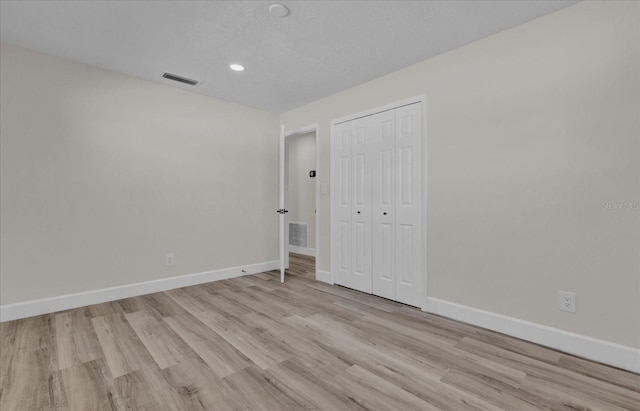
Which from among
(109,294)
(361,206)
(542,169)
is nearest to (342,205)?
(361,206)

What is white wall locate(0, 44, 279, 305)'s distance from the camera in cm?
273

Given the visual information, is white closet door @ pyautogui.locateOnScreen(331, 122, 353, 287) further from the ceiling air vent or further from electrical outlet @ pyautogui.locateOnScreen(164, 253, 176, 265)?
electrical outlet @ pyautogui.locateOnScreen(164, 253, 176, 265)

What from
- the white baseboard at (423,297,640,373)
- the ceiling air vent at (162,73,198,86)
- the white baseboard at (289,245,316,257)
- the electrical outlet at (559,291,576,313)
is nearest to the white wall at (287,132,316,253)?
the white baseboard at (289,245,316,257)

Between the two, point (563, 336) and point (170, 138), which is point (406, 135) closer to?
point (563, 336)

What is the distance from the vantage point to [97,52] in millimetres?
2795

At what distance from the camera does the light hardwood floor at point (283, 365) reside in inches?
63.0

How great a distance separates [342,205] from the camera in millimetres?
3809

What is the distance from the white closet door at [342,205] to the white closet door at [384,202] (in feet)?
1.29

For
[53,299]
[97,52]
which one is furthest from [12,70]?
[53,299]

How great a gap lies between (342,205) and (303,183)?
2.62 m

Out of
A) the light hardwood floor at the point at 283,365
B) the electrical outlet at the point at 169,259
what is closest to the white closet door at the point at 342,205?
the light hardwood floor at the point at 283,365

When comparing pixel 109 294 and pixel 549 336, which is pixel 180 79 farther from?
pixel 549 336

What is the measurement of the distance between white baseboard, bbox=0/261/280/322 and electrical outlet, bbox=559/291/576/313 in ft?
12.0

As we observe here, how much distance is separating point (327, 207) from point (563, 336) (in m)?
2.70
